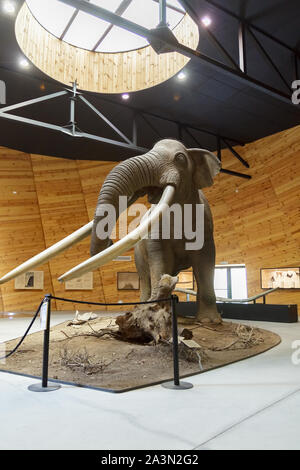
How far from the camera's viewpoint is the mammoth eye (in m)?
5.44

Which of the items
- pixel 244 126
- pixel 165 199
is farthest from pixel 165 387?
pixel 244 126

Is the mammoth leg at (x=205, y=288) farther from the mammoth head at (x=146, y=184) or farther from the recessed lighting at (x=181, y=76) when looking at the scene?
the recessed lighting at (x=181, y=76)

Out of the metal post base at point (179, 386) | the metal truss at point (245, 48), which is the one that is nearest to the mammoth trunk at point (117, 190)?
the metal post base at point (179, 386)

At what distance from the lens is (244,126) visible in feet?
41.8

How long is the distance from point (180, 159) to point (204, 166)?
81cm

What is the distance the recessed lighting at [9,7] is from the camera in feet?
23.4

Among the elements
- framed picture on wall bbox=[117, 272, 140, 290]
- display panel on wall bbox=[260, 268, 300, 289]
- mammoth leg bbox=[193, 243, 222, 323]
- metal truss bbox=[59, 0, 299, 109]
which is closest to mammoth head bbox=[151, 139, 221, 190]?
mammoth leg bbox=[193, 243, 222, 323]

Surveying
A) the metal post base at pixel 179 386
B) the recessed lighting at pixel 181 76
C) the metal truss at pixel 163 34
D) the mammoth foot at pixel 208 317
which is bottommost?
the metal post base at pixel 179 386

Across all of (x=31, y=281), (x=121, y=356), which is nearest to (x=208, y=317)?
(x=121, y=356)

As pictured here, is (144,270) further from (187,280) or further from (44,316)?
(187,280)

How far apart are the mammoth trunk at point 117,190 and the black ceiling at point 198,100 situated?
2834 mm

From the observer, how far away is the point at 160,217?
15.2 feet

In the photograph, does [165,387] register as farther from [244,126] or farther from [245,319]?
[244,126]

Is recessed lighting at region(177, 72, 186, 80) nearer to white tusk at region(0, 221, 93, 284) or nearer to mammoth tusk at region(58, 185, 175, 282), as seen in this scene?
mammoth tusk at region(58, 185, 175, 282)
